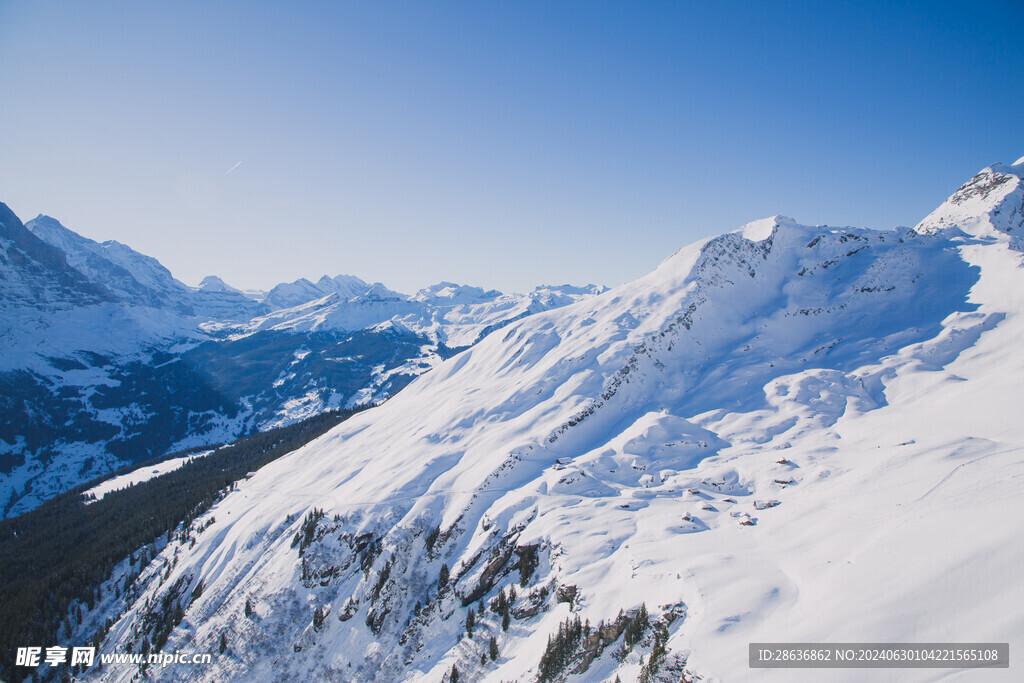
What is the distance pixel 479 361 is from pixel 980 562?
71370mm

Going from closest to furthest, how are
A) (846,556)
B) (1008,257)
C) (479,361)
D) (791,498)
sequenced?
(846,556) → (791,498) → (1008,257) → (479,361)

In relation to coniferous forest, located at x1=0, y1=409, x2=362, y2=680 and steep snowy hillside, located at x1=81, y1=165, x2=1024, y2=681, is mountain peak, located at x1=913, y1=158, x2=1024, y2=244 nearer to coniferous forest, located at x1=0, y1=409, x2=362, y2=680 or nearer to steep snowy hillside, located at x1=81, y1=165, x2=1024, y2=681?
steep snowy hillside, located at x1=81, y1=165, x2=1024, y2=681

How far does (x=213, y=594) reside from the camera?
152ft

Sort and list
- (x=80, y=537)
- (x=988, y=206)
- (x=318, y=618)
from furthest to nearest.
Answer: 1. (x=988, y=206)
2. (x=80, y=537)
3. (x=318, y=618)

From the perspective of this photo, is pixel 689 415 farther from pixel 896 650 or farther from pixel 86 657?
pixel 86 657

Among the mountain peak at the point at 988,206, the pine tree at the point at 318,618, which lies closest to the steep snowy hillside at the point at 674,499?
the pine tree at the point at 318,618

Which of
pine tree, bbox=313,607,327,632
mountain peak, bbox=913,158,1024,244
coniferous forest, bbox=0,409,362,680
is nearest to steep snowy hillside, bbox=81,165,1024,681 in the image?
pine tree, bbox=313,607,327,632

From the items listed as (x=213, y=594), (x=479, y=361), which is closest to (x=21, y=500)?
(x=213, y=594)

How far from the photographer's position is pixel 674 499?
33250 mm

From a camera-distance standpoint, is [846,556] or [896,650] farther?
[846,556]

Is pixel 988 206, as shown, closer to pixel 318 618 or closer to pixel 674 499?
pixel 674 499

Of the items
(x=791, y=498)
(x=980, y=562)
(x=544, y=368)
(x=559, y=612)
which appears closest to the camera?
(x=980, y=562)

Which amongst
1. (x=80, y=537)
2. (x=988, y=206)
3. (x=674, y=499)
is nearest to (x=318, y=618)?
(x=674, y=499)

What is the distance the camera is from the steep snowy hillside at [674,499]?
59.6 ft
